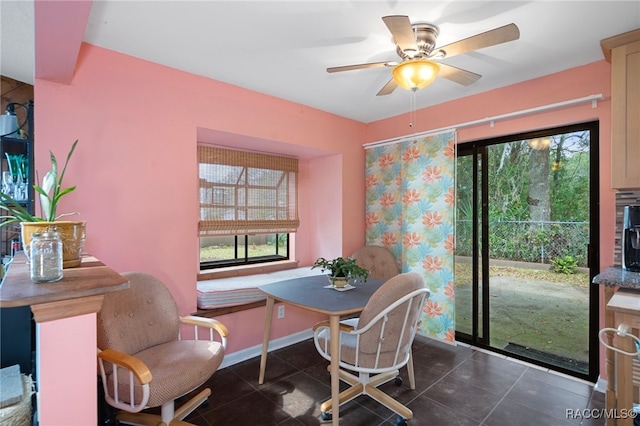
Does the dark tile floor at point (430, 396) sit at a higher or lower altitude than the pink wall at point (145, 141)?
lower

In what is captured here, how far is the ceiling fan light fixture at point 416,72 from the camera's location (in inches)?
63.1

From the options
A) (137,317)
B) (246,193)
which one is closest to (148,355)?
(137,317)

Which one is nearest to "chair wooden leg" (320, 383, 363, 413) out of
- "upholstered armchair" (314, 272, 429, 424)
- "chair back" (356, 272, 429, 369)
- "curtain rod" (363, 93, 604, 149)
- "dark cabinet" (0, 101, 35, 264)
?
"upholstered armchair" (314, 272, 429, 424)

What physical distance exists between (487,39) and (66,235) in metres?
2.08

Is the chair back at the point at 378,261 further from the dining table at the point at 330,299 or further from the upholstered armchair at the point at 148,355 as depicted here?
the upholstered armchair at the point at 148,355

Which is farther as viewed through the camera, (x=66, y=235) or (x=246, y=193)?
(x=246, y=193)

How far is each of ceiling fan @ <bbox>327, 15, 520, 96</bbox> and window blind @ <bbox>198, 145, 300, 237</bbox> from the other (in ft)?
6.14

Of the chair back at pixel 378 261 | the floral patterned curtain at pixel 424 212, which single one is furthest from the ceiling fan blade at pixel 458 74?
the chair back at pixel 378 261

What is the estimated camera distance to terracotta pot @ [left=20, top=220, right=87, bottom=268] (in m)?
1.26

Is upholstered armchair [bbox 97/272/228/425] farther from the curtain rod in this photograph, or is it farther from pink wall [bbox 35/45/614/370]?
the curtain rod

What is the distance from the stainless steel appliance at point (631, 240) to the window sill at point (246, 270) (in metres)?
2.91

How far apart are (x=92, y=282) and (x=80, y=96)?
1592 millimetres

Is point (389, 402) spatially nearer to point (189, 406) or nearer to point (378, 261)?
point (189, 406)

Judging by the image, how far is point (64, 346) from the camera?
0.92m
